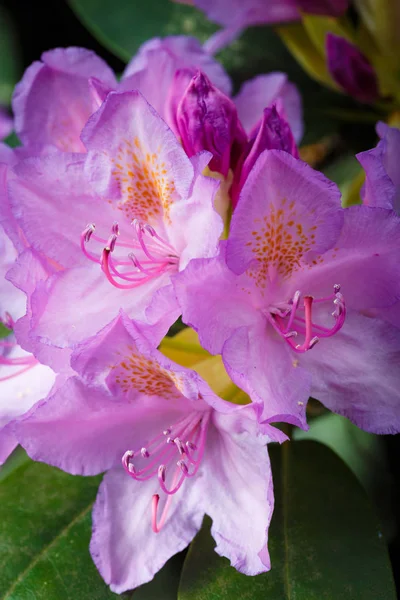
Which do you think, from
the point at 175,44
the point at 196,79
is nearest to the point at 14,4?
the point at 175,44

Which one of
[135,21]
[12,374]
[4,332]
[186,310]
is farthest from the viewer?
[135,21]

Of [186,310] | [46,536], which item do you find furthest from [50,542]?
[186,310]

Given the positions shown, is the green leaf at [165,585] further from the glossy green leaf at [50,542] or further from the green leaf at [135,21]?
the green leaf at [135,21]

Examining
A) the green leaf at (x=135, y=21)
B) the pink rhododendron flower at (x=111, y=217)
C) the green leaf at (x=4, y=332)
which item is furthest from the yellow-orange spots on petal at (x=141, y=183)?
the green leaf at (x=135, y=21)

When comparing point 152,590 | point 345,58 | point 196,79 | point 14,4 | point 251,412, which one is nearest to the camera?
point 251,412

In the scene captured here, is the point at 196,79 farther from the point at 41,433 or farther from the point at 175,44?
the point at 41,433

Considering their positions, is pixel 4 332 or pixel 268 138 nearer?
pixel 268 138

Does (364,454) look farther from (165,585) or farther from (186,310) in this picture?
(186,310)
